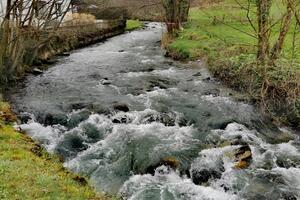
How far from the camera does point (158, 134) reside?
19000 mm

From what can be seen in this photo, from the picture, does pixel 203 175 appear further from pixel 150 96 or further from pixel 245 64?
pixel 245 64

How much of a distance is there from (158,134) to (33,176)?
758cm

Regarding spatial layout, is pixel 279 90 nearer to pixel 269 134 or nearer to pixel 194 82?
pixel 269 134

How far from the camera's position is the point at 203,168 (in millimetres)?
15781

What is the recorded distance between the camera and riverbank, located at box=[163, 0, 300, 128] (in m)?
20.9

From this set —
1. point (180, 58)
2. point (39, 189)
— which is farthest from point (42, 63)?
point (39, 189)

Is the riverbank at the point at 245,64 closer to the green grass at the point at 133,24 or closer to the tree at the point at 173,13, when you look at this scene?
the tree at the point at 173,13

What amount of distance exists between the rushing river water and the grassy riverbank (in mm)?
1375

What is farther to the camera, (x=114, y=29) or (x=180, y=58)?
(x=114, y=29)

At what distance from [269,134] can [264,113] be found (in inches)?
92.5

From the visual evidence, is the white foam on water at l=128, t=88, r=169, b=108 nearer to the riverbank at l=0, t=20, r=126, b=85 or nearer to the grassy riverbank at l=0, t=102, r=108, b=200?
the riverbank at l=0, t=20, r=126, b=85

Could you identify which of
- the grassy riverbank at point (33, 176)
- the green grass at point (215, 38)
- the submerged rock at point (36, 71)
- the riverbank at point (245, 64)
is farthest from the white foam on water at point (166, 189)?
the submerged rock at point (36, 71)

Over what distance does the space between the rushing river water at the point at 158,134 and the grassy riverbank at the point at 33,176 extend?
1.37 meters

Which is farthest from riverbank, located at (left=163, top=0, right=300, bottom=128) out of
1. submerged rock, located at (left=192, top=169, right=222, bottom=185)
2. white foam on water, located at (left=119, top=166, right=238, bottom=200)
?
white foam on water, located at (left=119, top=166, right=238, bottom=200)
